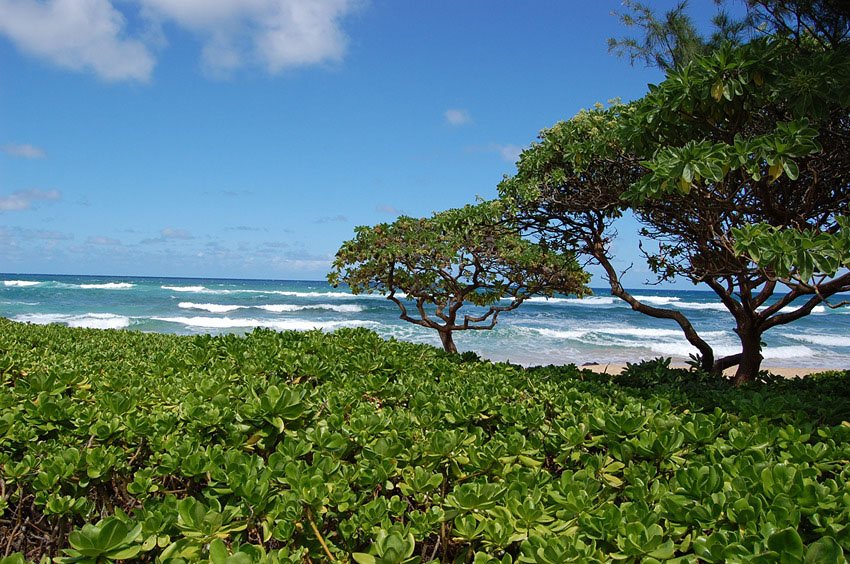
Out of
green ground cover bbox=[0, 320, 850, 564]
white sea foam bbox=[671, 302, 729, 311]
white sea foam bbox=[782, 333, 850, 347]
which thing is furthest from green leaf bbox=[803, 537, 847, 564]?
white sea foam bbox=[671, 302, 729, 311]

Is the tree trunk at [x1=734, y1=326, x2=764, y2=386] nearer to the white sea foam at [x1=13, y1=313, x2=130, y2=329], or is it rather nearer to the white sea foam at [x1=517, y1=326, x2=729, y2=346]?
the white sea foam at [x1=517, y1=326, x2=729, y2=346]

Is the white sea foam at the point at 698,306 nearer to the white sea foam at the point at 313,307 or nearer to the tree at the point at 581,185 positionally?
the white sea foam at the point at 313,307

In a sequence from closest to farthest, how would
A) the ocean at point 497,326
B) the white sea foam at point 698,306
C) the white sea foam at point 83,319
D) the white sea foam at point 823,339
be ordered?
the ocean at point 497,326 < the white sea foam at point 823,339 < the white sea foam at point 83,319 < the white sea foam at point 698,306

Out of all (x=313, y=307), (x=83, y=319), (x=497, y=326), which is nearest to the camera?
(x=83, y=319)

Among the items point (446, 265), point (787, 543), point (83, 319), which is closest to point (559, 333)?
point (446, 265)

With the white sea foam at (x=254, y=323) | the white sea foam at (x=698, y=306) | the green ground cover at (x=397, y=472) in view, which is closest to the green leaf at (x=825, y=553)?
the green ground cover at (x=397, y=472)

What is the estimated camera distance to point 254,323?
3644 cm

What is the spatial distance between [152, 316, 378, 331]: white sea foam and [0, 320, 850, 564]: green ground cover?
3211cm

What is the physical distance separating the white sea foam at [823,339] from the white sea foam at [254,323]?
26.5 meters

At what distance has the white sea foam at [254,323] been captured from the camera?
35.0 metres

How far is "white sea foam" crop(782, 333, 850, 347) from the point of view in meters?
33.1

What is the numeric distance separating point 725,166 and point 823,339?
128 feet

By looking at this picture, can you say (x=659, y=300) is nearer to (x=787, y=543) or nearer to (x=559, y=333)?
(x=559, y=333)

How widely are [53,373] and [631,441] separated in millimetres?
2743
